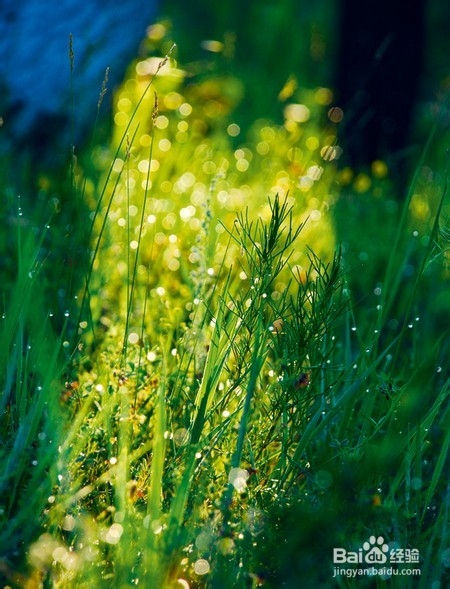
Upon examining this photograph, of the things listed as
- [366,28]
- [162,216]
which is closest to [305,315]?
[162,216]

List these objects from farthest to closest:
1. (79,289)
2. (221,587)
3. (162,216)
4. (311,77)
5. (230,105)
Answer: (311,77), (230,105), (162,216), (79,289), (221,587)

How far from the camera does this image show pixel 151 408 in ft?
4.55

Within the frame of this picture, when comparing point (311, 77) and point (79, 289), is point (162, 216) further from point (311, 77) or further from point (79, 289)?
point (311, 77)

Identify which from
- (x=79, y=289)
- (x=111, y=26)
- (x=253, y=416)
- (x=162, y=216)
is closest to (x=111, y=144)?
(x=111, y=26)

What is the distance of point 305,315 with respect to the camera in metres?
1.21

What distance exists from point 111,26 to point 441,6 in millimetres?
3146

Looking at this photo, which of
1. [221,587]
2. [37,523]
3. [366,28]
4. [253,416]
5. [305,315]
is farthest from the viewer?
[366,28]

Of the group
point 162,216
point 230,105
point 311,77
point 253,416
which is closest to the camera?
point 253,416

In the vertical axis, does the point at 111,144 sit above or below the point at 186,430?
above

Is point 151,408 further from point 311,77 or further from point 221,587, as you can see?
point 311,77

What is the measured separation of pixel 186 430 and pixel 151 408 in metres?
0.14

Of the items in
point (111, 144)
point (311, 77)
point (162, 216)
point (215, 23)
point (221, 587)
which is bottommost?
point (221, 587)

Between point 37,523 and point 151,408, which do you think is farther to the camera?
point 151,408

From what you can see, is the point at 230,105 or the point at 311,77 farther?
the point at 311,77
